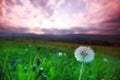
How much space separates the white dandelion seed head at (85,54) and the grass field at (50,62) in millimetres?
45

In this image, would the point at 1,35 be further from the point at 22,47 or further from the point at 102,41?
the point at 102,41

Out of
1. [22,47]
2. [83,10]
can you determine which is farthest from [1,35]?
[83,10]

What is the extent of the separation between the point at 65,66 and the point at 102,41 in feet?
1.04

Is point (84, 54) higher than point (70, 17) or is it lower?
lower

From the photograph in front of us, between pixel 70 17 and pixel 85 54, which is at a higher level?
pixel 70 17

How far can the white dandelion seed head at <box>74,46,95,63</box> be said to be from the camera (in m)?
2.11

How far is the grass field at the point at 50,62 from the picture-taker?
2.13 meters

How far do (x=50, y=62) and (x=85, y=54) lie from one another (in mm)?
247

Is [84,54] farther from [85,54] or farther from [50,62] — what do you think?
[50,62]

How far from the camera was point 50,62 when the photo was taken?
2.17 m

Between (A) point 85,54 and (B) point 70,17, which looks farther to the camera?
(B) point 70,17

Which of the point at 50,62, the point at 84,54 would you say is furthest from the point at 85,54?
the point at 50,62

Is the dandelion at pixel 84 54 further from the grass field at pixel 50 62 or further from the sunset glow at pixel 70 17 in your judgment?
the sunset glow at pixel 70 17

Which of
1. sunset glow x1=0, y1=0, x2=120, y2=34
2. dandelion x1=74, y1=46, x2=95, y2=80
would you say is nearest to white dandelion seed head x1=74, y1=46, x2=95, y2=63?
dandelion x1=74, y1=46, x2=95, y2=80
